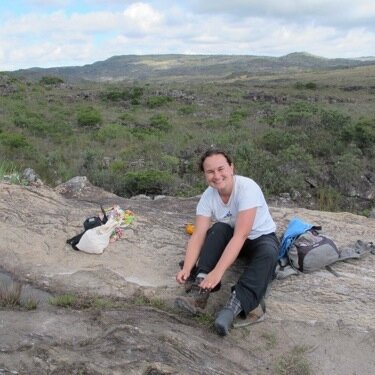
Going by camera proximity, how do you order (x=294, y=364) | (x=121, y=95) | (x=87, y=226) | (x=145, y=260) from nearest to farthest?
(x=294, y=364) < (x=145, y=260) < (x=87, y=226) < (x=121, y=95)

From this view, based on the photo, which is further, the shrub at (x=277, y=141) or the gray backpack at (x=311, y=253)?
the shrub at (x=277, y=141)

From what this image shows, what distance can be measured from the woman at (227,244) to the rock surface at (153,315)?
0.21m

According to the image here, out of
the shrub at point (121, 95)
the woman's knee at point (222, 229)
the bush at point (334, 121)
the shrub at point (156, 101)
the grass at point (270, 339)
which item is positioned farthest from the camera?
the shrub at point (121, 95)

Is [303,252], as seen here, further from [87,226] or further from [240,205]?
[87,226]

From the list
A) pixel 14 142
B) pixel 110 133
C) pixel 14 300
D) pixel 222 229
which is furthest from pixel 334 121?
pixel 14 300

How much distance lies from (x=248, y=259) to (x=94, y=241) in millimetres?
1507

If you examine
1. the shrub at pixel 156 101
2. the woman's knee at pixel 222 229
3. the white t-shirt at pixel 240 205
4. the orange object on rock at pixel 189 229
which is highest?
the shrub at pixel 156 101

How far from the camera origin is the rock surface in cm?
324

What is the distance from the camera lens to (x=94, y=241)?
496cm

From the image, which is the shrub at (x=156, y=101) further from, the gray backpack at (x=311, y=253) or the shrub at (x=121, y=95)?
the gray backpack at (x=311, y=253)

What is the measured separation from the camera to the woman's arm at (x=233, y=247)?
3.79 meters

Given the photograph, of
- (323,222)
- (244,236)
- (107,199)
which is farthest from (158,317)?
(107,199)

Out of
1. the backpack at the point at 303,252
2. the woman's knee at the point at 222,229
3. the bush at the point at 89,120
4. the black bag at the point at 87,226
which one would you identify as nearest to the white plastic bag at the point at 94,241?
the black bag at the point at 87,226

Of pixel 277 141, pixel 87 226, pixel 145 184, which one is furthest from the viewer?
pixel 277 141
